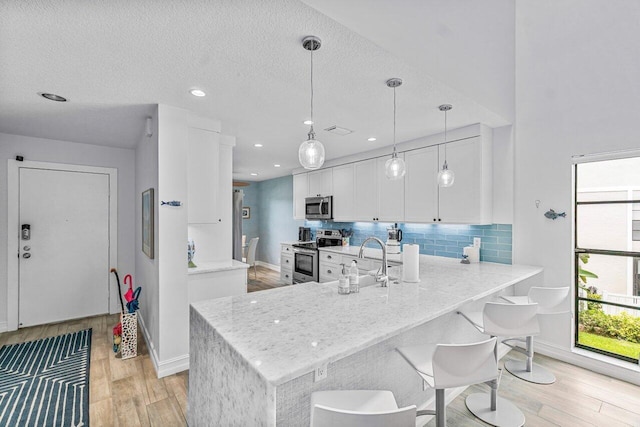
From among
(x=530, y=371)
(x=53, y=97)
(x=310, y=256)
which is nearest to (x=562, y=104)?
(x=530, y=371)

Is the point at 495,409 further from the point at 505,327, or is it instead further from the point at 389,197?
the point at 389,197

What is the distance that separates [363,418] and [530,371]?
2629 millimetres

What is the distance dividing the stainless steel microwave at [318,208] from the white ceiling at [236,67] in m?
1.88

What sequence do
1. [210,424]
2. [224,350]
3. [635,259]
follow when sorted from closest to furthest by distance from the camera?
[224,350] < [210,424] < [635,259]

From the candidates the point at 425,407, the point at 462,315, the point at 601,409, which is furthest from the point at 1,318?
the point at 601,409

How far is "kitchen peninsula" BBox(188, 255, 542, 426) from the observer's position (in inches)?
45.2

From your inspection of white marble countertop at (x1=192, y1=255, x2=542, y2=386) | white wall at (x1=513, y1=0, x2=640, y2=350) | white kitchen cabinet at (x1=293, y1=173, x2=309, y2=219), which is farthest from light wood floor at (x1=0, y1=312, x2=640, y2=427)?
white kitchen cabinet at (x1=293, y1=173, x2=309, y2=219)

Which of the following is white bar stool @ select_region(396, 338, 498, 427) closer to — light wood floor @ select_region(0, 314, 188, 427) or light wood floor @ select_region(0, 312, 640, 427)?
light wood floor @ select_region(0, 312, 640, 427)

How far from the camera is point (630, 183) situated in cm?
263

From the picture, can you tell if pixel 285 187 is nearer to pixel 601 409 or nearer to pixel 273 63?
pixel 273 63

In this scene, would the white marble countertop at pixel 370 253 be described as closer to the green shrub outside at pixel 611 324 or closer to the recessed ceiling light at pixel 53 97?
the green shrub outside at pixel 611 324

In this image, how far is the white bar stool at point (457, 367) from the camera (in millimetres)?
1397

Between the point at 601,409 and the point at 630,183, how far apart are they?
1928mm

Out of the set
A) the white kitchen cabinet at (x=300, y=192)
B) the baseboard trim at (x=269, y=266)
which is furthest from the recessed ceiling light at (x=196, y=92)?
the baseboard trim at (x=269, y=266)
